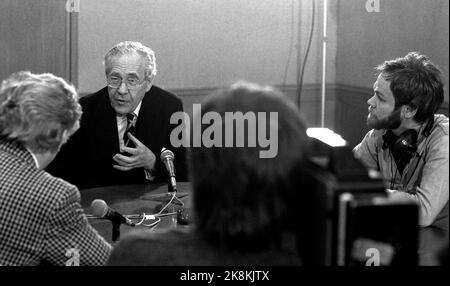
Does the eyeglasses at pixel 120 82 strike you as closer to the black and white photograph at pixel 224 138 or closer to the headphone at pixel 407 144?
the black and white photograph at pixel 224 138

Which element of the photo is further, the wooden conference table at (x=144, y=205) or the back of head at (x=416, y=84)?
the back of head at (x=416, y=84)

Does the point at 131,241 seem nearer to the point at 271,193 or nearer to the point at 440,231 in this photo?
the point at 271,193

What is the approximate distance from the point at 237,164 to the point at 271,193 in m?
0.07

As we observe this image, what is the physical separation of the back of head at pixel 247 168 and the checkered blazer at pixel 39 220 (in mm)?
480

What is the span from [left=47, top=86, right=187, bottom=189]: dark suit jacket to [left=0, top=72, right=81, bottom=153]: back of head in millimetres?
919

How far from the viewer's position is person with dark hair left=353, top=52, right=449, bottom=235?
83.9 inches

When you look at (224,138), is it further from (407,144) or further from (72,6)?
(72,6)

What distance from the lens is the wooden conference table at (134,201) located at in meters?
2.06

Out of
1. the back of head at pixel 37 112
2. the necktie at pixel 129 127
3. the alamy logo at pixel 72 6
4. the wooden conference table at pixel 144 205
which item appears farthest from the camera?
the alamy logo at pixel 72 6

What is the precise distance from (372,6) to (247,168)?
11.2 ft

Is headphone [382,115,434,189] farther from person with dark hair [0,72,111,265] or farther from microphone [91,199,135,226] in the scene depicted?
person with dark hair [0,72,111,265]

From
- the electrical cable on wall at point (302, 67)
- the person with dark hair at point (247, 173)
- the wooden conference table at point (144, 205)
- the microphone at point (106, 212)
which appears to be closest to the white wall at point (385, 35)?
the electrical cable on wall at point (302, 67)

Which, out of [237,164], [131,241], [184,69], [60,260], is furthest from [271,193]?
[184,69]

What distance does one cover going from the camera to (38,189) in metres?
1.57
